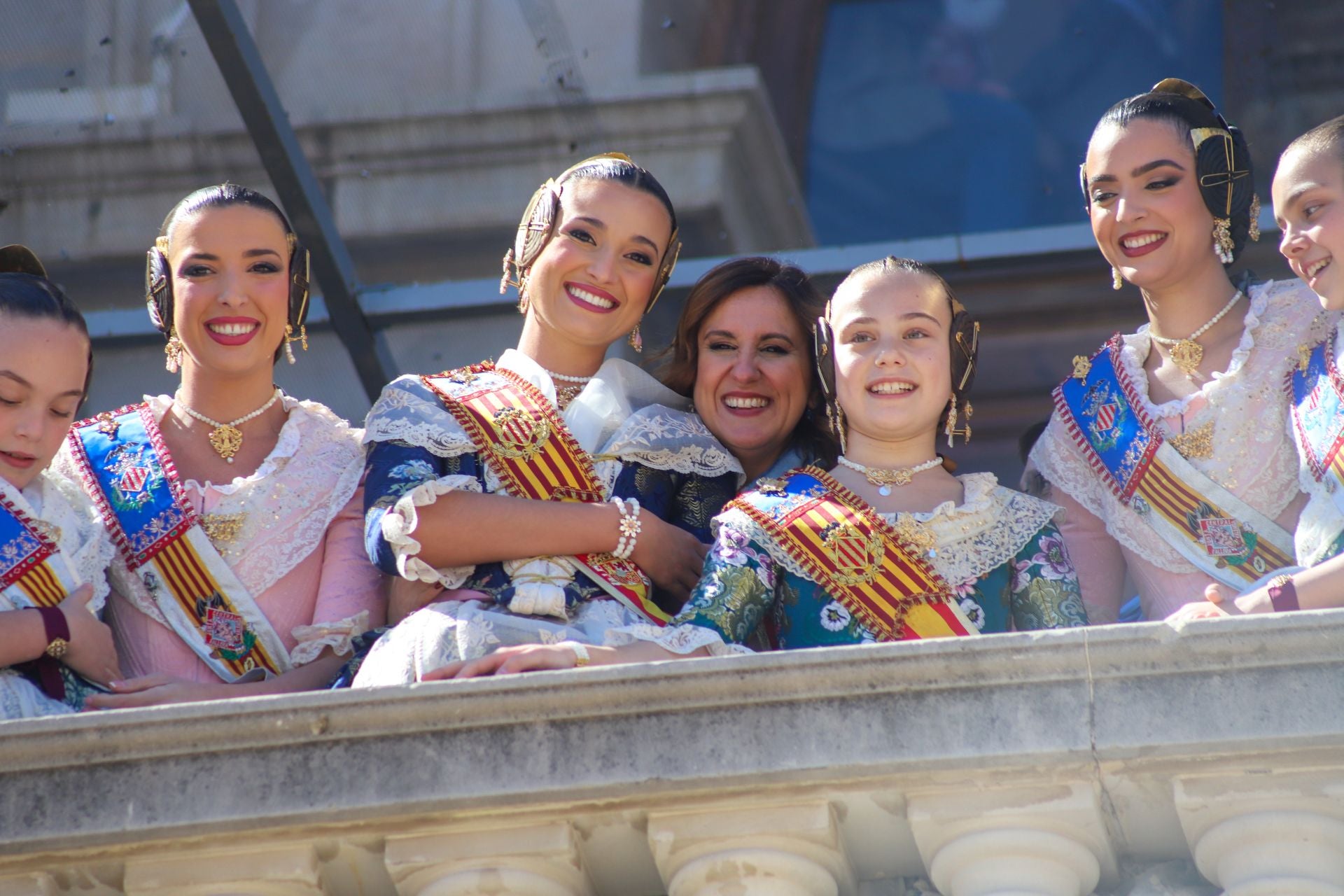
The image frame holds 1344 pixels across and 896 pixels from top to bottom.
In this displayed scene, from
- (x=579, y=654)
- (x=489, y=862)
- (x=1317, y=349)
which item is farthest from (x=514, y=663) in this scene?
(x=1317, y=349)

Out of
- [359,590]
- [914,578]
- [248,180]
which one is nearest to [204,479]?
[359,590]

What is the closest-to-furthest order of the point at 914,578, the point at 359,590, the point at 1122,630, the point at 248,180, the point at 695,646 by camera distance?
1. the point at 1122,630
2. the point at 695,646
3. the point at 914,578
4. the point at 359,590
5. the point at 248,180

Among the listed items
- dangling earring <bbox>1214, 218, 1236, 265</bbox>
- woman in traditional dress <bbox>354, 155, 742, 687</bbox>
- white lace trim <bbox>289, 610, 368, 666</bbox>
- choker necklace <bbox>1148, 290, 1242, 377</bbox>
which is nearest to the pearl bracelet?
woman in traditional dress <bbox>354, 155, 742, 687</bbox>

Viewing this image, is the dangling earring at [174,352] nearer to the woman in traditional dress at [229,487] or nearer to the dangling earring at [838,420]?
the woman in traditional dress at [229,487]

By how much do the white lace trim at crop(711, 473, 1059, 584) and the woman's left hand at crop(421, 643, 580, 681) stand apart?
50cm

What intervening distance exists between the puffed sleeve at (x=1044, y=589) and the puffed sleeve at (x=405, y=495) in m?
1.01

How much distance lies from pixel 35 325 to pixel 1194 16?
4.33 metres

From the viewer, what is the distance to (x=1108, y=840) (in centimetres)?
308

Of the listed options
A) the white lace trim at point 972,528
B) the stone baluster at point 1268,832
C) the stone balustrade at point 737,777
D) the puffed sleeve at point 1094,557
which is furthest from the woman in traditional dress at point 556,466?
the stone baluster at point 1268,832

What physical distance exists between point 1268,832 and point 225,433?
2.25m

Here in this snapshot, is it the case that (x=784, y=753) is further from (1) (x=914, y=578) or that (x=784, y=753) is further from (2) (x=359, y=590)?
(2) (x=359, y=590)

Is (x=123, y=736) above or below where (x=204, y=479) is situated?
below

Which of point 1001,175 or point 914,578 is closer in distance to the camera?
point 914,578

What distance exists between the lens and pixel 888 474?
3957 millimetres
